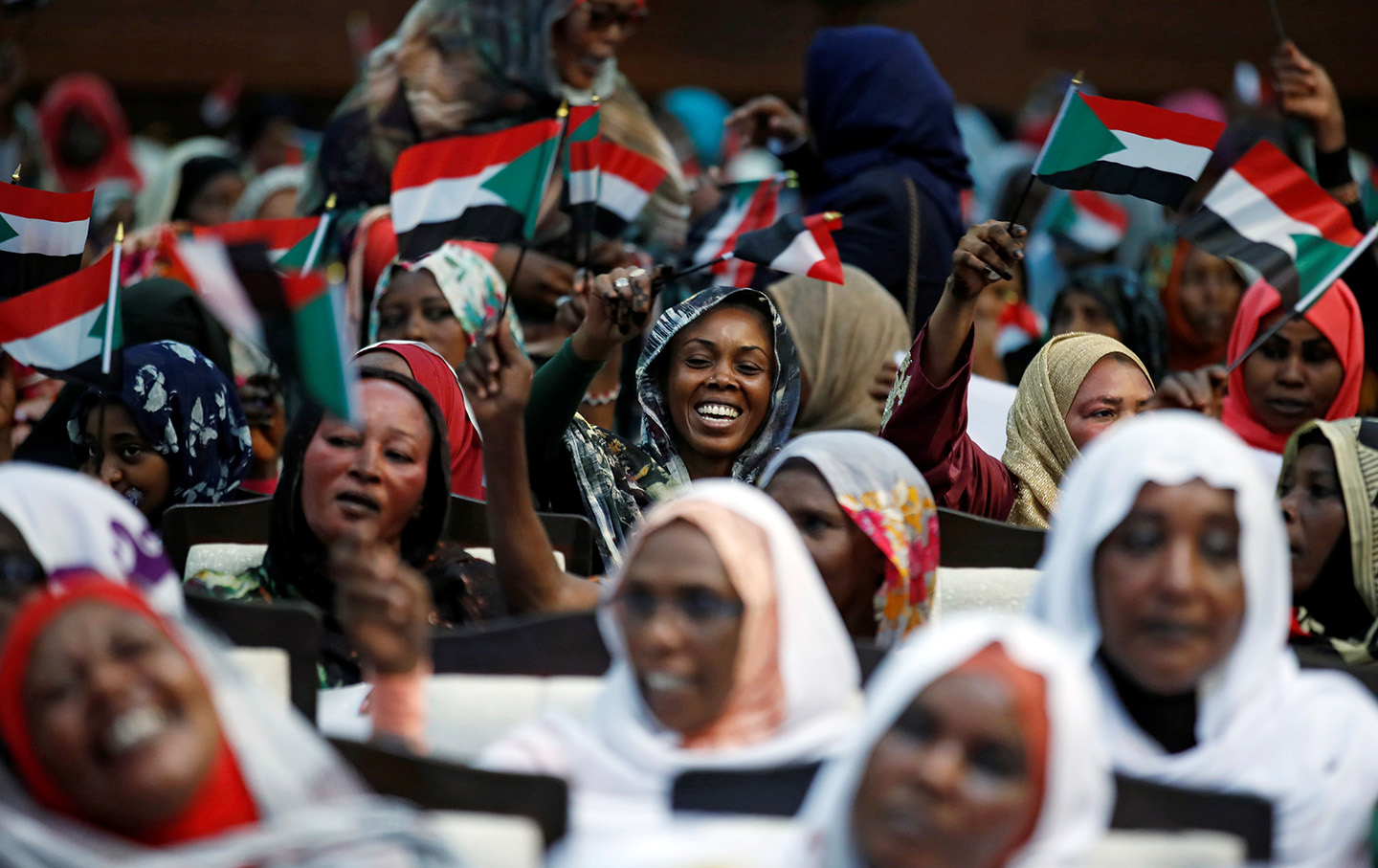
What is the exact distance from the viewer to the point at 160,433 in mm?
3820

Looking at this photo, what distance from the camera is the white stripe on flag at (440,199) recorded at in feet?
14.1

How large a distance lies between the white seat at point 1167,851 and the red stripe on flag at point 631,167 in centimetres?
312

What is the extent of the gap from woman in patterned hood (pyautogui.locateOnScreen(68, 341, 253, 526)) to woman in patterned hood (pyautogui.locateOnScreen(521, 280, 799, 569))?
0.77m

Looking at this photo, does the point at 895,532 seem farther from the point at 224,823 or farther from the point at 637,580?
the point at 224,823

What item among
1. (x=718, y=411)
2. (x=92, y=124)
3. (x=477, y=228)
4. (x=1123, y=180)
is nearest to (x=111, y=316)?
(x=477, y=228)

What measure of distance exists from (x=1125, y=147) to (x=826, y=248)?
771 millimetres

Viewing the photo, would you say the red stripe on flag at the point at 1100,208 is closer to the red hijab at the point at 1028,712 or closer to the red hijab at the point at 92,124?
the red hijab at the point at 92,124

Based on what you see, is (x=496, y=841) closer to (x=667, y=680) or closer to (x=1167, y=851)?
(x=667, y=680)

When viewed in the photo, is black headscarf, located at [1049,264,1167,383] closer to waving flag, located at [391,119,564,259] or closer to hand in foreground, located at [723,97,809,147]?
hand in foreground, located at [723,97,809,147]

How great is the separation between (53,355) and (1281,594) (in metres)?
2.56

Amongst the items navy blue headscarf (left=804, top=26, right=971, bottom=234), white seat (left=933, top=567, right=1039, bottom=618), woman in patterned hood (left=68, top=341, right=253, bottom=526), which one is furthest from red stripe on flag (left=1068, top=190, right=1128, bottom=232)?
woman in patterned hood (left=68, top=341, right=253, bottom=526)

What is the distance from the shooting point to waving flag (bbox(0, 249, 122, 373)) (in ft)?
11.9

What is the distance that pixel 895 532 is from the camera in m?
3.04

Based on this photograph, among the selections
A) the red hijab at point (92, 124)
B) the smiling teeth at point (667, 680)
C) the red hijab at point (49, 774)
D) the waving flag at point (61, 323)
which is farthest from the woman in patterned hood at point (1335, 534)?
the red hijab at point (92, 124)
